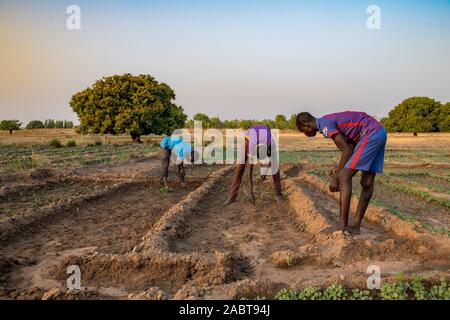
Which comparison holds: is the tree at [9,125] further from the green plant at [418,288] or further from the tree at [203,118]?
the green plant at [418,288]

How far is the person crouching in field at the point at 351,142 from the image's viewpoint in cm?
506

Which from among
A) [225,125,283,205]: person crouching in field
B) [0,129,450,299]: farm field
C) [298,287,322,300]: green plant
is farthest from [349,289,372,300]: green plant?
[225,125,283,205]: person crouching in field

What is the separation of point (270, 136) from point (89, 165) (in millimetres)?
10407

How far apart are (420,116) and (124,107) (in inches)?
1688

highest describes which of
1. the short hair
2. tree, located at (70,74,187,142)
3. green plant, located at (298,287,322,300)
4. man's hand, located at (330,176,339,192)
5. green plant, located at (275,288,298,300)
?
tree, located at (70,74,187,142)

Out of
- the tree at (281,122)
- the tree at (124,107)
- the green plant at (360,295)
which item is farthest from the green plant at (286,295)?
the tree at (281,122)

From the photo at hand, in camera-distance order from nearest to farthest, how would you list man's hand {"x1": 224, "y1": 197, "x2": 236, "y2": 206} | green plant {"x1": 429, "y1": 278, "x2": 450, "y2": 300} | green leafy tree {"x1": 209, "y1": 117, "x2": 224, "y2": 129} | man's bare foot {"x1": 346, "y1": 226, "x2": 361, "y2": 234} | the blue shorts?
green plant {"x1": 429, "y1": 278, "x2": 450, "y2": 300}, the blue shorts, man's bare foot {"x1": 346, "y1": 226, "x2": 361, "y2": 234}, man's hand {"x1": 224, "y1": 197, "x2": 236, "y2": 206}, green leafy tree {"x1": 209, "y1": 117, "x2": 224, "y2": 129}

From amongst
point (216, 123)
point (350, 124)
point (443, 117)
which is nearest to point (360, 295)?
point (350, 124)

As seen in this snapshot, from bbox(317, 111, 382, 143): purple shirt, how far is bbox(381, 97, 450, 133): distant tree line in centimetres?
5429

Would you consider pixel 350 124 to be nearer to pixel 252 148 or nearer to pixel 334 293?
pixel 334 293

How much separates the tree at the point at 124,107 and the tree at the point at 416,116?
3718cm

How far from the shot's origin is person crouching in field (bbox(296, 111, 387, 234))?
5.06 m

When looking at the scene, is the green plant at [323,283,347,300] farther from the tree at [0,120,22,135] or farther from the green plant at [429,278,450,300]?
the tree at [0,120,22,135]
